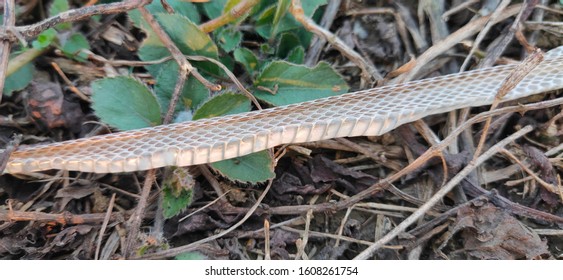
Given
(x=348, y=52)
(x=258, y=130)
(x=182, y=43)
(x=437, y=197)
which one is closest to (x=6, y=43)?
(x=182, y=43)

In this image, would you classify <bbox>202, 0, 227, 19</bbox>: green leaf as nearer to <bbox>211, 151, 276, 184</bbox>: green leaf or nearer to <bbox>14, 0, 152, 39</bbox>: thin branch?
<bbox>14, 0, 152, 39</bbox>: thin branch

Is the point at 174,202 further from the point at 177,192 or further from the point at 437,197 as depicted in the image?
the point at 437,197

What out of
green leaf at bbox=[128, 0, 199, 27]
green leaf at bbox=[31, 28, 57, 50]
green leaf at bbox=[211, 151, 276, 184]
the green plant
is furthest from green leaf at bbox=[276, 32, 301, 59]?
green leaf at bbox=[31, 28, 57, 50]

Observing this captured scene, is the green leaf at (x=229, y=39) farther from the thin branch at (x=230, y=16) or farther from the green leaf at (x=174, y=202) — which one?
the green leaf at (x=174, y=202)

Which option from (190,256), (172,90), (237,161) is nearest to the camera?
(190,256)

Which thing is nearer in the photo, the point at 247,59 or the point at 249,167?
the point at 249,167

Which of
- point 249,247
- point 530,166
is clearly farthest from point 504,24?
point 249,247
